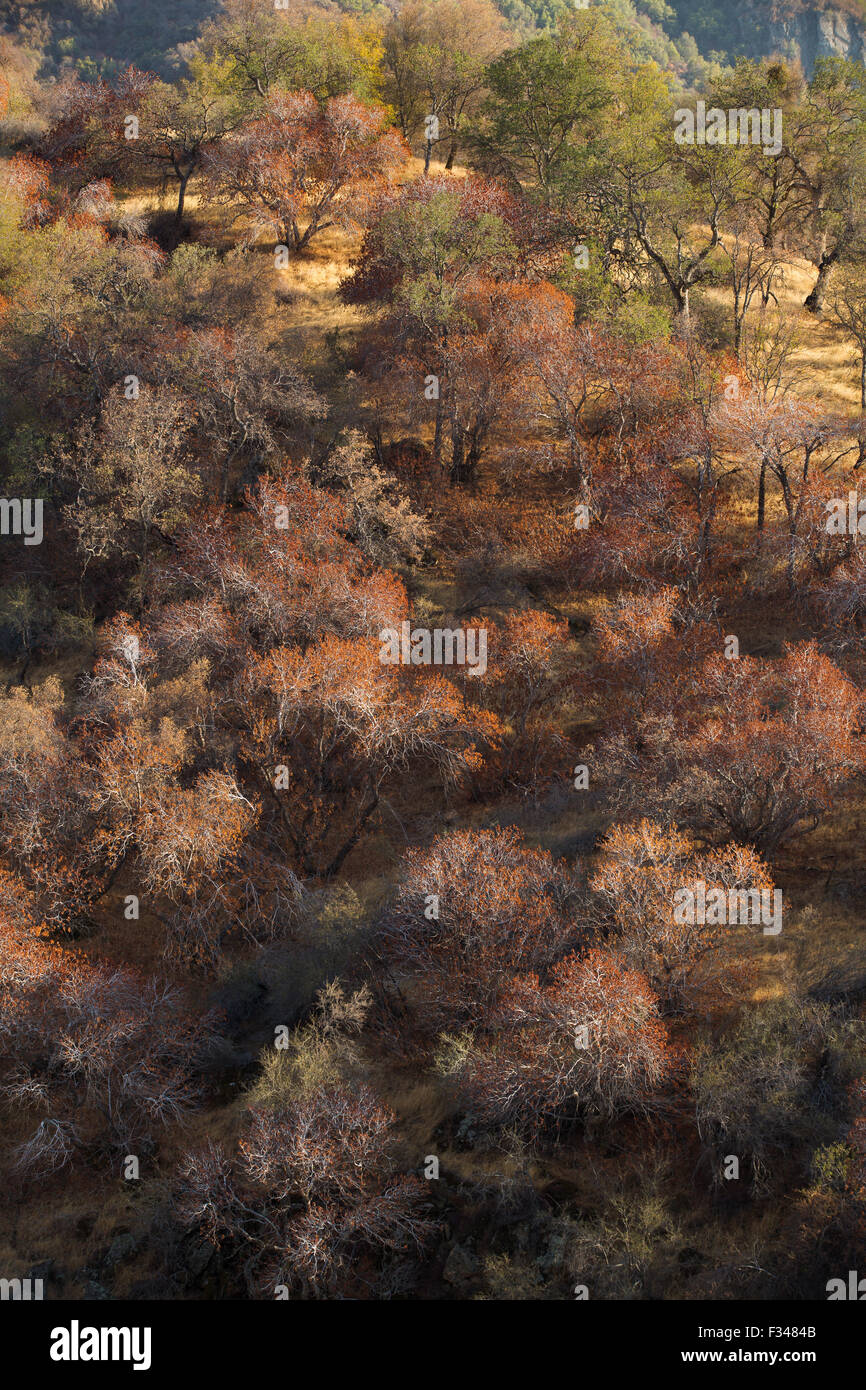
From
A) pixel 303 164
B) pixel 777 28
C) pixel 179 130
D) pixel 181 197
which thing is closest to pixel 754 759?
pixel 303 164

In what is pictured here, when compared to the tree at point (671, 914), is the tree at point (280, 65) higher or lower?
higher

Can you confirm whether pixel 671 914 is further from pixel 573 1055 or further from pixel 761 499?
pixel 761 499

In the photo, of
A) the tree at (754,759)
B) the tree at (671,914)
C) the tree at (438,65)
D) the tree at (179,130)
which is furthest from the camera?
the tree at (438,65)

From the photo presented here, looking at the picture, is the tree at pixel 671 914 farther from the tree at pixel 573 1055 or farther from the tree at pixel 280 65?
the tree at pixel 280 65

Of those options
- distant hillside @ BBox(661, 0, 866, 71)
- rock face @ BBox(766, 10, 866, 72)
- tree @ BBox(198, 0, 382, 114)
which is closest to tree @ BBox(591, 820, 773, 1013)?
tree @ BBox(198, 0, 382, 114)

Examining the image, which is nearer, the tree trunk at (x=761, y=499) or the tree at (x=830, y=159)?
the tree trunk at (x=761, y=499)

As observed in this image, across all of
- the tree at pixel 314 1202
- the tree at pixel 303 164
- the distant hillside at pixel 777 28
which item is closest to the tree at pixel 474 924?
the tree at pixel 314 1202

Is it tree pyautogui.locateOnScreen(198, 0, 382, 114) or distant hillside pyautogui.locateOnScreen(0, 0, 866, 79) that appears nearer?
tree pyautogui.locateOnScreen(198, 0, 382, 114)

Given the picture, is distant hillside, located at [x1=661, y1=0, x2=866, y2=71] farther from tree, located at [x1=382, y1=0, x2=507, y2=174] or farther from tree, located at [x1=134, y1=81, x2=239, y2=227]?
tree, located at [x1=134, y1=81, x2=239, y2=227]
